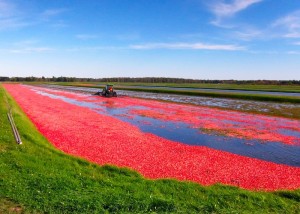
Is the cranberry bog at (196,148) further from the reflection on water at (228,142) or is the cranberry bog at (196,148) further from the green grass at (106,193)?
the green grass at (106,193)

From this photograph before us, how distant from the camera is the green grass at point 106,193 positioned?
300 inches

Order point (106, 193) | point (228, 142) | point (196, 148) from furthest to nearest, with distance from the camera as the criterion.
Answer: point (228, 142), point (196, 148), point (106, 193)

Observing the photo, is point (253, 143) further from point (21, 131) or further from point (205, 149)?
point (21, 131)

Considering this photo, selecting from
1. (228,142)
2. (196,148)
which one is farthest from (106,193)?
(228,142)

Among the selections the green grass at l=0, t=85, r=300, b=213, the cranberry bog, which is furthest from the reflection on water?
the green grass at l=0, t=85, r=300, b=213

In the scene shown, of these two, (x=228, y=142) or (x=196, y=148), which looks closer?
(x=196, y=148)

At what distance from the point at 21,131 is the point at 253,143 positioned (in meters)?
13.2

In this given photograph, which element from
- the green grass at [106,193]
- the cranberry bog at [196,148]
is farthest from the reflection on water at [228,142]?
the green grass at [106,193]

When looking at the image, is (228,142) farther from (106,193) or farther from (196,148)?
(106,193)

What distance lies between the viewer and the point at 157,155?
14172 mm

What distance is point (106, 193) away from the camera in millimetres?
8500

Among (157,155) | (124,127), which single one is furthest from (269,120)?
(157,155)

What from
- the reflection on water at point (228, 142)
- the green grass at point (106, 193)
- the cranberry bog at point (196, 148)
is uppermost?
the green grass at point (106, 193)

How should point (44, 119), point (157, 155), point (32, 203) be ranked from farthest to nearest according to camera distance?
point (44, 119) → point (157, 155) → point (32, 203)
